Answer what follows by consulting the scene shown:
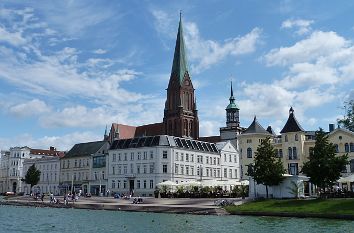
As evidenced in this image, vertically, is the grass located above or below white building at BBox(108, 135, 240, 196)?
below

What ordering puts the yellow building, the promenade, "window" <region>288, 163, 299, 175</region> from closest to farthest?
the promenade → the yellow building → "window" <region>288, 163, 299, 175</region>

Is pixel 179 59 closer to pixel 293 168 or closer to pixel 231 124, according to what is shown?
pixel 231 124

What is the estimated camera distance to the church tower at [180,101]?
143 metres

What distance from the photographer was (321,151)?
54.9 meters

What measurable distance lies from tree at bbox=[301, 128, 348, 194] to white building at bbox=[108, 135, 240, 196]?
46.3 m

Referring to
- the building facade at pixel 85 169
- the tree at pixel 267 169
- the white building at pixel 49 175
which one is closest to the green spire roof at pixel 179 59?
the building facade at pixel 85 169

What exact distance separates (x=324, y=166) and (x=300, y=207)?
717 centimetres

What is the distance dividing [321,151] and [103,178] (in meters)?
67.0

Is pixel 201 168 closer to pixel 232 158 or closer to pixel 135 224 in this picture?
pixel 232 158

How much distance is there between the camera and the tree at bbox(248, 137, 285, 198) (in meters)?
58.3

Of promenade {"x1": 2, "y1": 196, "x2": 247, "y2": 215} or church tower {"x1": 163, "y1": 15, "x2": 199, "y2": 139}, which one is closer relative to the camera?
promenade {"x1": 2, "y1": 196, "x2": 247, "y2": 215}

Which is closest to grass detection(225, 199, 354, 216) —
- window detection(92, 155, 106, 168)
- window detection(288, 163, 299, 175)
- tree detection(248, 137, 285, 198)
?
tree detection(248, 137, 285, 198)

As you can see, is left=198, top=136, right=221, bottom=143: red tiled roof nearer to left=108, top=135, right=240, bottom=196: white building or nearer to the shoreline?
left=108, top=135, right=240, bottom=196: white building

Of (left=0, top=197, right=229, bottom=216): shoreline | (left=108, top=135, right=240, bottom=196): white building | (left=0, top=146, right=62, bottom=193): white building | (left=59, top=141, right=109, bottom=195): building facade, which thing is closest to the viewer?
(left=0, top=197, right=229, bottom=216): shoreline
